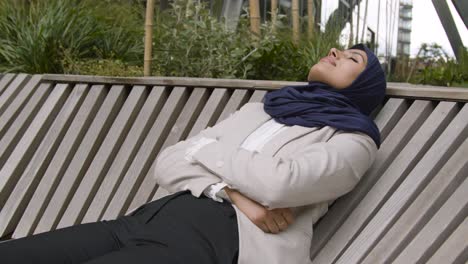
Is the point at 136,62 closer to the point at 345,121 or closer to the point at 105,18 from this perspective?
the point at 105,18

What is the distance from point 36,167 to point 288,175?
1.83m

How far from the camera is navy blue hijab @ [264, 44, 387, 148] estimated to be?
248cm

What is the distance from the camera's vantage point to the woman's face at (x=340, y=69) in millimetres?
2600

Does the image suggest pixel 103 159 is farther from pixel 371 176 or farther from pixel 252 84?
pixel 371 176

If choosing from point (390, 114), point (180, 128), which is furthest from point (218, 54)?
point (390, 114)

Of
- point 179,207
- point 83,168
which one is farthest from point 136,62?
point 179,207

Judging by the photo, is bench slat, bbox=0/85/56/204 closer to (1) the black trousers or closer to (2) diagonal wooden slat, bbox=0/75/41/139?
(2) diagonal wooden slat, bbox=0/75/41/139

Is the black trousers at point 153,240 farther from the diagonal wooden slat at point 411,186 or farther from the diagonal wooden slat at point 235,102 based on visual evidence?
the diagonal wooden slat at point 235,102

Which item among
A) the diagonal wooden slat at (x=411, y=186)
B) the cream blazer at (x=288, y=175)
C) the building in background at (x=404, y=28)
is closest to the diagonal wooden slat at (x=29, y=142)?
the cream blazer at (x=288, y=175)

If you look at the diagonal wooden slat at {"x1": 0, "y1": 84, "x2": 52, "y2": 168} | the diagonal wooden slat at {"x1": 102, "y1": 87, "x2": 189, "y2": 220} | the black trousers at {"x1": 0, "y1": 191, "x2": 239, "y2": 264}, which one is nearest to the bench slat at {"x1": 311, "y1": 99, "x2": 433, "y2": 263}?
the black trousers at {"x1": 0, "y1": 191, "x2": 239, "y2": 264}

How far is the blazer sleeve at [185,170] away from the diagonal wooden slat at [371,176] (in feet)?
1.42

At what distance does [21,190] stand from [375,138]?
6.51 feet

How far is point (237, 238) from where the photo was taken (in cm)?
233

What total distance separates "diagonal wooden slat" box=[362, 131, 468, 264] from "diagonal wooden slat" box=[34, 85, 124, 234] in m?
1.72
